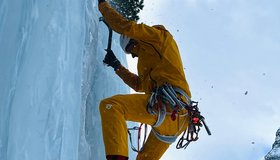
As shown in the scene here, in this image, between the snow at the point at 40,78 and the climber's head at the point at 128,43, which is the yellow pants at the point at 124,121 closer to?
the snow at the point at 40,78

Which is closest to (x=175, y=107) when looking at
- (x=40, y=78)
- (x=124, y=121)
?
(x=124, y=121)

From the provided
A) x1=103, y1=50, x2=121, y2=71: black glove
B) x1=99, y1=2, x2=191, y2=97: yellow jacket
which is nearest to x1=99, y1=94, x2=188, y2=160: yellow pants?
x1=99, y1=2, x2=191, y2=97: yellow jacket

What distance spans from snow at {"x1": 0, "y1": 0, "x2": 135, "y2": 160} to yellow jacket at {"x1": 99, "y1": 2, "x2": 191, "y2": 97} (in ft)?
1.22

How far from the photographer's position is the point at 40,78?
344 cm

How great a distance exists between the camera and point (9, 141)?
3.06 m

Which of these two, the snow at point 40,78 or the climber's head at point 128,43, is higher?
the climber's head at point 128,43

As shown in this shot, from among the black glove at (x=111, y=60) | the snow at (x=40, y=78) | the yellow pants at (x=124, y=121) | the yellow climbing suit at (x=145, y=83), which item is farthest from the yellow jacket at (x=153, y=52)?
the black glove at (x=111, y=60)

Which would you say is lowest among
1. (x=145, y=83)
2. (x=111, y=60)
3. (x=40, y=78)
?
(x=40, y=78)

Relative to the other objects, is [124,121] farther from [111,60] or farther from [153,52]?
[111,60]

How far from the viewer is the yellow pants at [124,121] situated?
3656mm

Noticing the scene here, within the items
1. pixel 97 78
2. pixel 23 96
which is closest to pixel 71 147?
pixel 23 96

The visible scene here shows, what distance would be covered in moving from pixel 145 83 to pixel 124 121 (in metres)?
0.57

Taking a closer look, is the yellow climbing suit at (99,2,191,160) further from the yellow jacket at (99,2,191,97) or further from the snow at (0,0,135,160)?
the snow at (0,0,135,160)

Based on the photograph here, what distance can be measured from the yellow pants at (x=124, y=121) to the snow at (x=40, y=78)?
0.87ft
